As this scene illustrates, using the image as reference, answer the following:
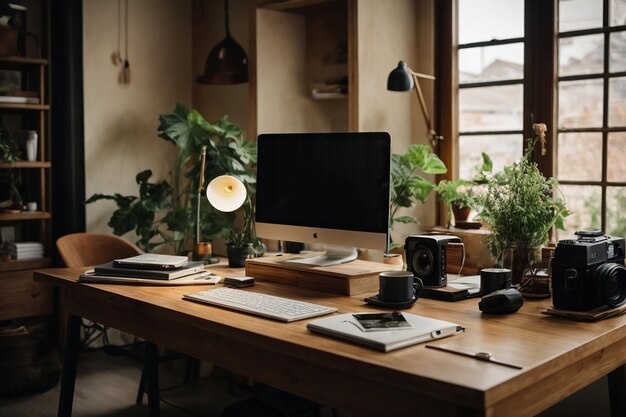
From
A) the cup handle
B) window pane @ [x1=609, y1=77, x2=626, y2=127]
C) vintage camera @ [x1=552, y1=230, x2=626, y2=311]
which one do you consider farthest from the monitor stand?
window pane @ [x1=609, y1=77, x2=626, y2=127]

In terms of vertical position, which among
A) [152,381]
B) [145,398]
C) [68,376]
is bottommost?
[145,398]

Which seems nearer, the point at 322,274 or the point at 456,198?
the point at 322,274

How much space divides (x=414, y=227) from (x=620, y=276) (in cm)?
170

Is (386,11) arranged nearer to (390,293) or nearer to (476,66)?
(476,66)

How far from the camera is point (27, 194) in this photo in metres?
4.39

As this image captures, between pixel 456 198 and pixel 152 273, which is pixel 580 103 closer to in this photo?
pixel 456 198

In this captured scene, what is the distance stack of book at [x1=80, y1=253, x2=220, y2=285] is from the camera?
279 centimetres

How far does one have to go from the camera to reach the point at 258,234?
2.97 m

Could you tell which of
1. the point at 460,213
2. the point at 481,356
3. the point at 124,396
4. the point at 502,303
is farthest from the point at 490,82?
the point at 124,396

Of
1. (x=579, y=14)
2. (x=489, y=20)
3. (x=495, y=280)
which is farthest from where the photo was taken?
(x=489, y=20)

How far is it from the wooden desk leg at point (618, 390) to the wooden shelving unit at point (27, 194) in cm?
308

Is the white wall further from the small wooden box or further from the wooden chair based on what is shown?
the small wooden box

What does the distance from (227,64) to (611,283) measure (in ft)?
8.80

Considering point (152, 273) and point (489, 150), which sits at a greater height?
point (489, 150)
